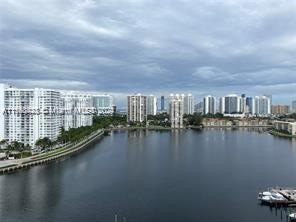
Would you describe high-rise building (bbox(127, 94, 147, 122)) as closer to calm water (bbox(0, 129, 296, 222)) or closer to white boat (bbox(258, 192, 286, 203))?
calm water (bbox(0, 129, 296, 222))

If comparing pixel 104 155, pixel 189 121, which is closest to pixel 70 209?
pixel 104 155

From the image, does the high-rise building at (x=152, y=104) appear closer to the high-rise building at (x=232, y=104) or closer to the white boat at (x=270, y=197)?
the high-rise building at (x=232, y=104)

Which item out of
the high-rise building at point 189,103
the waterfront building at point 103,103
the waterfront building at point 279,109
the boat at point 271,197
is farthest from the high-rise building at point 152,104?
the boat at point 271,197

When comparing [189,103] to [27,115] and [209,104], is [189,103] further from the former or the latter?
[27,115]

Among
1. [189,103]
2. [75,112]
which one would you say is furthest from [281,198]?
[189,103]

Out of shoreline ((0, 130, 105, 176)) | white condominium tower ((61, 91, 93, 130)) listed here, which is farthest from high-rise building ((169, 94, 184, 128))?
shoreline ((0, 130, 105, 176))

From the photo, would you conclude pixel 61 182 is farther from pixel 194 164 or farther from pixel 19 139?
pixel 19 139
